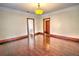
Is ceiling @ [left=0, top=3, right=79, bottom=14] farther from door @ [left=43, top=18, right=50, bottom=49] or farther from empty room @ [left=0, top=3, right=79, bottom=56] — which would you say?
door @ [left=43, top=18, right=50, bottom=49]

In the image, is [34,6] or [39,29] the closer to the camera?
[34,6]

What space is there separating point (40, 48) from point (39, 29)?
1.18ft

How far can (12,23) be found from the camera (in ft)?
5.41

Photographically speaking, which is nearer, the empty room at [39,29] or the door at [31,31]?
the empty room at [39,29]

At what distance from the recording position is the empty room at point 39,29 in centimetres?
155

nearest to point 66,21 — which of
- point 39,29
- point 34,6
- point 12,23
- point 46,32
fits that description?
point 46,32

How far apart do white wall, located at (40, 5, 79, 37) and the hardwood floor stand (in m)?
0.17

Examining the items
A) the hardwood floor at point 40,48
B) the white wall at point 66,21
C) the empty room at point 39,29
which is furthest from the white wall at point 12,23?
the white wall at point 66,21

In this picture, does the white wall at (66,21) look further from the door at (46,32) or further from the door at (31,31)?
the door at (31,31)

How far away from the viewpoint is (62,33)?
5.61 feet

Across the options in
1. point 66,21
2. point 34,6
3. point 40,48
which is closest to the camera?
point 34,6

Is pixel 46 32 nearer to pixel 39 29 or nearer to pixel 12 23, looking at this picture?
pixel 39 29

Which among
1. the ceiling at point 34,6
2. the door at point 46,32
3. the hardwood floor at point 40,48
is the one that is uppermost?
the ceiling at point 34,6

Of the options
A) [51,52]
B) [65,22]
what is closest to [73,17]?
[65,22]
